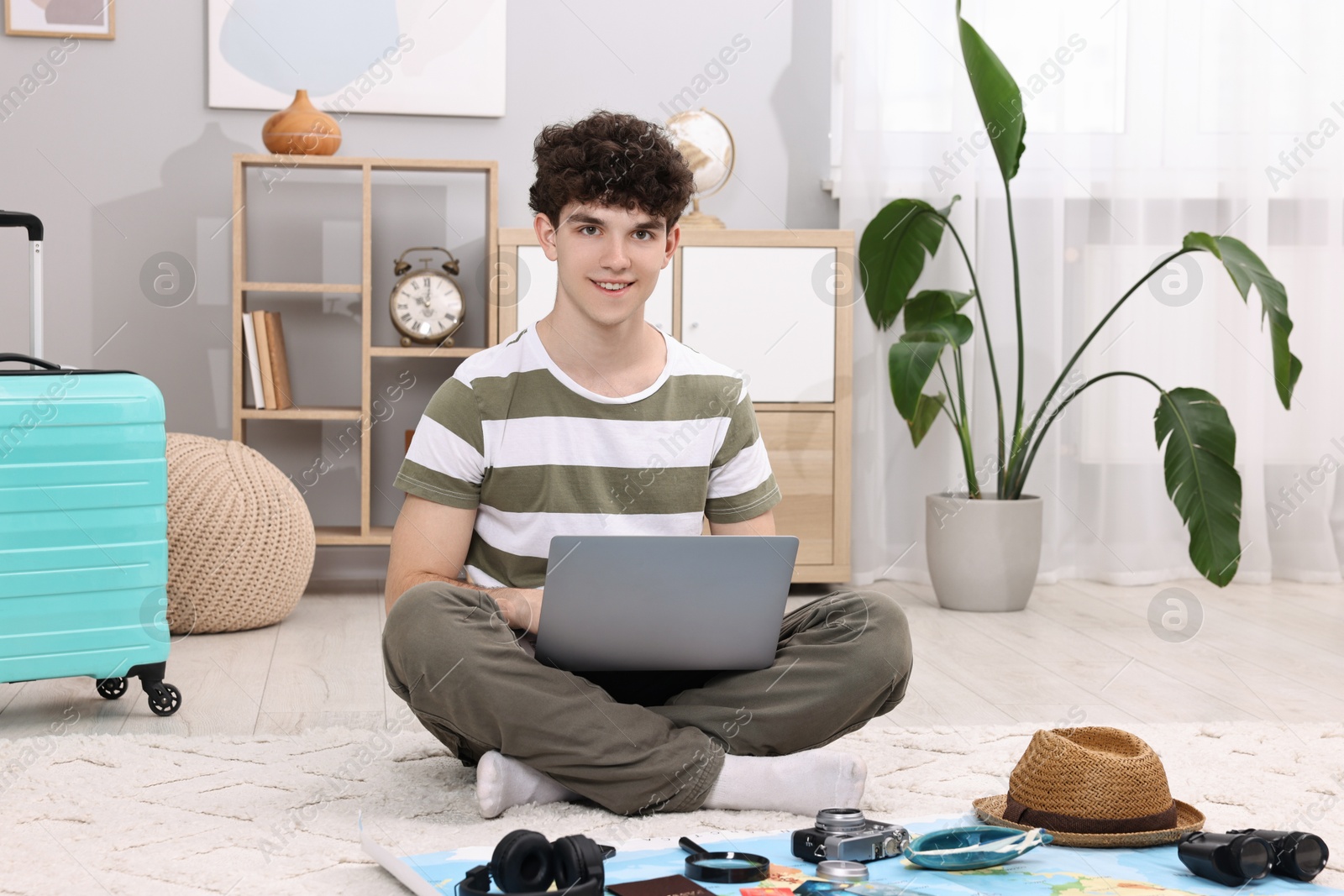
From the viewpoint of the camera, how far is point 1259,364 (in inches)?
133

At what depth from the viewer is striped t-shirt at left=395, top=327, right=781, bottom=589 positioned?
1526mm

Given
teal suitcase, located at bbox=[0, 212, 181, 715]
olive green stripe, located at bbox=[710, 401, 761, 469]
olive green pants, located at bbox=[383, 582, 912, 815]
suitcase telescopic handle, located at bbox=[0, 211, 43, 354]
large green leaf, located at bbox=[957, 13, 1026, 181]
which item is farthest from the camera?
large green leaf, located at bbox=[957, 13, 1026, 181]

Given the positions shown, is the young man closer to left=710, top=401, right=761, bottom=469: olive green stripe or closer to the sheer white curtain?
left=710, top=401, right=761, bottom=469: olive green stripe

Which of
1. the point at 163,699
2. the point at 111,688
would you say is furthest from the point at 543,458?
the point at 111,688

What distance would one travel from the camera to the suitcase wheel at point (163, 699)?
1927 mm

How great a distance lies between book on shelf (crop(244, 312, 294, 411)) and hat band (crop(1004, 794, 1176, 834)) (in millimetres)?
2203

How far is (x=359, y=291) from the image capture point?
120 inches

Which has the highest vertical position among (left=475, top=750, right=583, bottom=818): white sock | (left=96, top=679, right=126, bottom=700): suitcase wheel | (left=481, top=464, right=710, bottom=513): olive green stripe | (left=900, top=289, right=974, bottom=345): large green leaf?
(left=900, top=289, right=974, bottom=345): large green leaf

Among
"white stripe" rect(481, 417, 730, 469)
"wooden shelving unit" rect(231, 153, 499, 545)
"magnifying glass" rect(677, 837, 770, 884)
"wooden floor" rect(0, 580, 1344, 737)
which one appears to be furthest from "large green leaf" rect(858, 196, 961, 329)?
"magnifying glass" rect(677, 837, 770, 884)

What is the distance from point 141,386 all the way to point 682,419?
2.98ft

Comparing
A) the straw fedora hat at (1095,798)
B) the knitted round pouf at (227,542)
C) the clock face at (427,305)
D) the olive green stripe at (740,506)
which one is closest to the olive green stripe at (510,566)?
the olive green stripe at (740,506)

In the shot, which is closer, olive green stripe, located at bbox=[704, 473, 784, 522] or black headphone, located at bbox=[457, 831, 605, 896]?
black headphone, located at bbox=[457, 831, 605, 896]

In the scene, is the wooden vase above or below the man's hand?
above

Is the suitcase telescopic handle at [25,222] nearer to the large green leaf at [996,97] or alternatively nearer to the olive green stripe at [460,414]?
the olive green stripe at [460,414]
